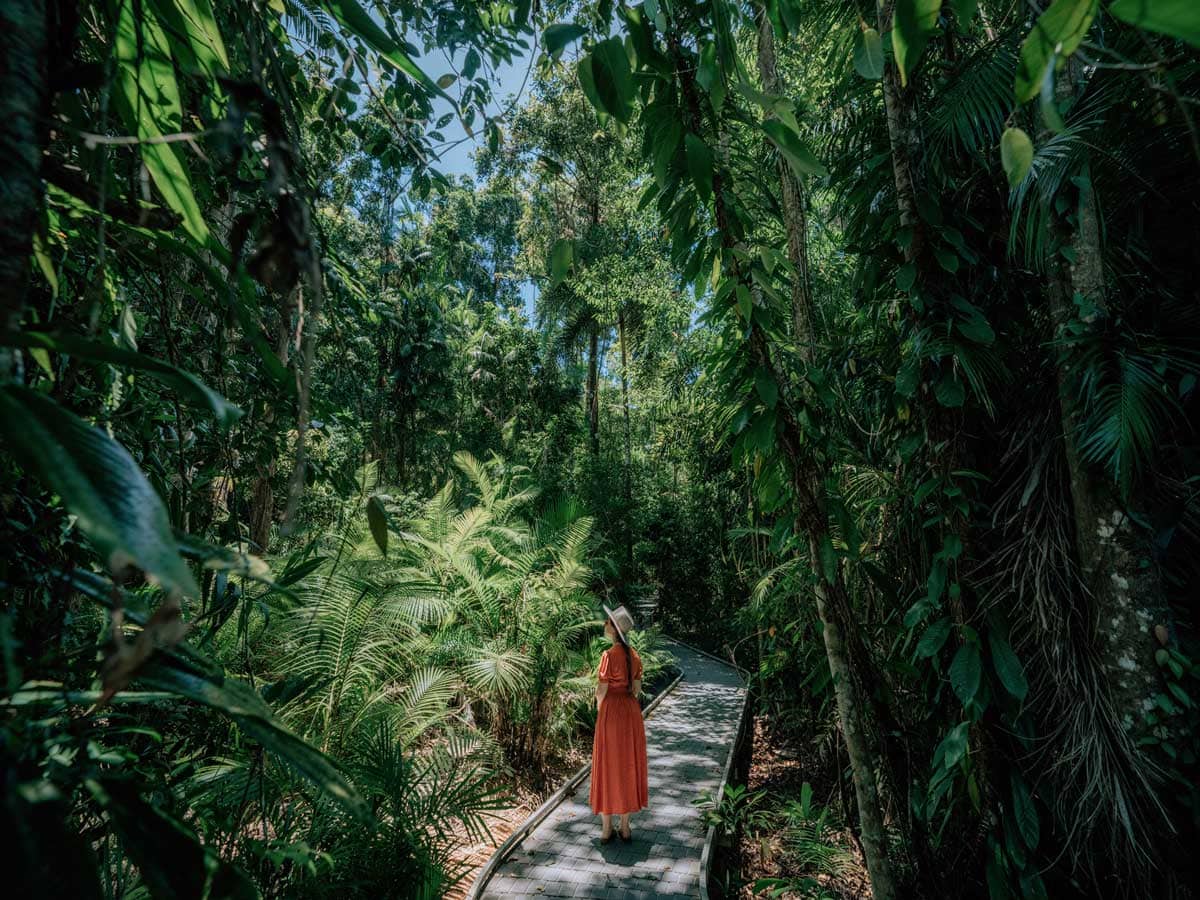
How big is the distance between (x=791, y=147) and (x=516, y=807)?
5843 mm

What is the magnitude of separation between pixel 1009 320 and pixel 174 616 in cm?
338

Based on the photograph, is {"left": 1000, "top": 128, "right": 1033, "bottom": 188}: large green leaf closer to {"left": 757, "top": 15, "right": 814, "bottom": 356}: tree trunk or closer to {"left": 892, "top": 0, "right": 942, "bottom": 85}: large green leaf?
{"left": 892, "top": 0, "right": 942, "bottom": 85}: large green leaf

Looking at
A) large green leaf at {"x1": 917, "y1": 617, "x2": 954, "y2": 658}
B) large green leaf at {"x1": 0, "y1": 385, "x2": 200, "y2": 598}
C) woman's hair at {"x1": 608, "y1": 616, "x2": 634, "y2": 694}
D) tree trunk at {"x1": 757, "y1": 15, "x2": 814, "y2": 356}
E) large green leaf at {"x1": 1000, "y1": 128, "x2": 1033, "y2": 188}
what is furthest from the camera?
woman's hair at {"x1": 608, "y1": 616, "x2": 634, "y2": 694}

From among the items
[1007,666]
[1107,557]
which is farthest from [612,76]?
[1107,557]

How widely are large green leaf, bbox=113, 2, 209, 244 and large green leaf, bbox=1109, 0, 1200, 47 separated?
113cm

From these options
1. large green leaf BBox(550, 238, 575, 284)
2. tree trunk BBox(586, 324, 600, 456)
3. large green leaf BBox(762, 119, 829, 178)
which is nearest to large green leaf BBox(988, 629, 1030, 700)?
large green leaf BBox(762, 119, 829, 178)

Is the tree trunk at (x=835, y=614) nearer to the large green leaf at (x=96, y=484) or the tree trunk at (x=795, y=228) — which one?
the large green leaf at (x=96, y=484)

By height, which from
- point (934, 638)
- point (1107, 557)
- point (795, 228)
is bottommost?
point (934, 638)

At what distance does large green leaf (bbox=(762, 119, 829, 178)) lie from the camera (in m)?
0.97

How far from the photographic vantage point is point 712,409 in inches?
119

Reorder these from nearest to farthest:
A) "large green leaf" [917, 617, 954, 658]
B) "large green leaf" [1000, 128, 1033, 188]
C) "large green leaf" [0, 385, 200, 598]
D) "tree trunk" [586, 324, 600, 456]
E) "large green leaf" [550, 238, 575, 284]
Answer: "large green leaf" [0, 385, 200, 598] < "large green leaf" [1000, 128, 1033, 188] < "large green leaf" [550, 238, 575, 284] < "large green leaf" [917, 617, 954, 658] < "tree trunk" [586, 324, 600, 456]

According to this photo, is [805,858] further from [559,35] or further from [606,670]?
[559,35]

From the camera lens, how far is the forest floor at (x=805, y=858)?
396 centimetres

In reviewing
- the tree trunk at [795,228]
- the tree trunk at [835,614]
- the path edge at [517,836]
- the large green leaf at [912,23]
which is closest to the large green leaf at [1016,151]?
the large green leaf at [912,23]
